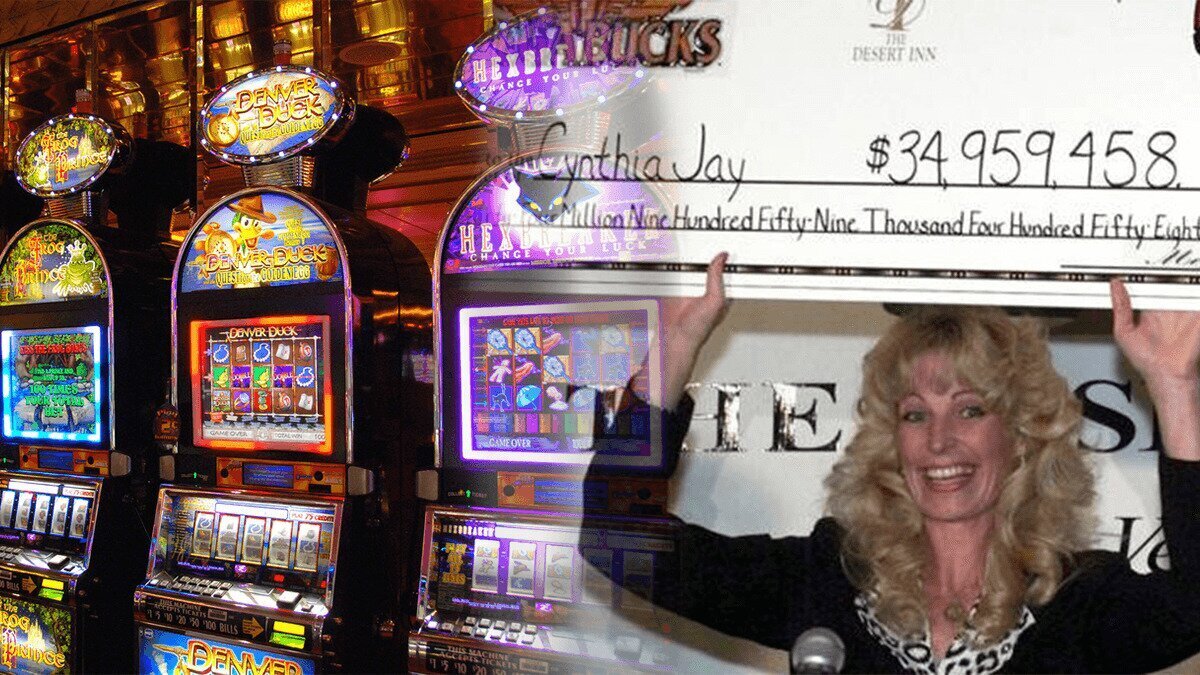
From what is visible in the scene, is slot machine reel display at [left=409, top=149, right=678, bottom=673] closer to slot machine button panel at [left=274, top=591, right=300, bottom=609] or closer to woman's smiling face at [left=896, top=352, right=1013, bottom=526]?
slot machine button panel at [left=274, top=591, right=300, bottom=609]

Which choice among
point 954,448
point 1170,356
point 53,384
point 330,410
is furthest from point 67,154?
point 1170,356

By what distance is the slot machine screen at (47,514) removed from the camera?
347cm

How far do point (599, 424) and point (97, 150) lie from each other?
270 centimetres

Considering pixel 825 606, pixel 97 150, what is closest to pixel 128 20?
pixel 97 150

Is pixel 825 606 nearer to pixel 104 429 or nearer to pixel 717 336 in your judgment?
pixel 717 336

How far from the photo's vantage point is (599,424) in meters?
2.35

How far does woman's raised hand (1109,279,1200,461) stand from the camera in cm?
172

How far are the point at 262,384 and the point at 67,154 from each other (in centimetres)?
173

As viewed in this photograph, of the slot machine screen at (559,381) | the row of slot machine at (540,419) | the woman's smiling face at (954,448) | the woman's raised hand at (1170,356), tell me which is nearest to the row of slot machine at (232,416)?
the row of slot machine at (540,419)

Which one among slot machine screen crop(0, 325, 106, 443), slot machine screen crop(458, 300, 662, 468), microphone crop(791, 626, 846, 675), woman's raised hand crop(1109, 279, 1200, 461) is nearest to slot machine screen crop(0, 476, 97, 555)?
slot machine screen crop(0, 325, 106, 443)

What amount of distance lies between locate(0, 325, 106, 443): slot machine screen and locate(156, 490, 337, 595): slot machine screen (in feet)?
2.23

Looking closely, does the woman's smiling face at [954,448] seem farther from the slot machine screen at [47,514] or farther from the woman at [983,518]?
the slot machine screen at [47,514]

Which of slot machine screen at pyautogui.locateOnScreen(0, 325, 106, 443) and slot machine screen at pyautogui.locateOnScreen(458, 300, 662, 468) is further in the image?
slot machine screen at pyautogui.locateOnScreen(0, 325, 106, 443)

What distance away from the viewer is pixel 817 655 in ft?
3.94
